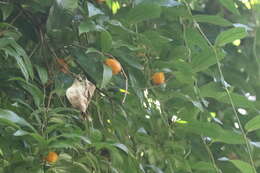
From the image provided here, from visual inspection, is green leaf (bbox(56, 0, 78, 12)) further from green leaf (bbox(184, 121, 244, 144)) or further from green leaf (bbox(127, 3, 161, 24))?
green leaf (bbox(184, 121, 244, 144))

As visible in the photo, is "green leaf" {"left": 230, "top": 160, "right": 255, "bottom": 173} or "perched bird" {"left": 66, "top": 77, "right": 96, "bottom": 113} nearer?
"perched bird" {"left": 66, "top": 77, "right": 96, "bottom": 113}

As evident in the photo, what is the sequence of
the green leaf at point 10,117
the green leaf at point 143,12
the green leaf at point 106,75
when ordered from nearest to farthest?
the green leaf at point 10,117 < the green leaf at point 106,75 < the green leaf at point 143,12

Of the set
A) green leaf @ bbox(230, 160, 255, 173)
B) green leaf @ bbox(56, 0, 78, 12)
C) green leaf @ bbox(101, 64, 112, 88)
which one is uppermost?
green leaf @ bbox(56, 0, 78, 12)

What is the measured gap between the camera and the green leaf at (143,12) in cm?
81

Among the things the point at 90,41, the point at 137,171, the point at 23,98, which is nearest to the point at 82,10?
the point at 90,41

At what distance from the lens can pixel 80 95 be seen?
2.22 feet

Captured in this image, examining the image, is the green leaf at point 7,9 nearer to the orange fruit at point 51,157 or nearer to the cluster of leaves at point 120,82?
the cluster of leaves at point 120,82

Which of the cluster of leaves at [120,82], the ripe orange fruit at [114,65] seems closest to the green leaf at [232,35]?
the cluster of leaves at [120,82]

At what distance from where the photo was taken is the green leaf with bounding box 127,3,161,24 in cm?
81

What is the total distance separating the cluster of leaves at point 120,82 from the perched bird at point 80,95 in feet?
0.09

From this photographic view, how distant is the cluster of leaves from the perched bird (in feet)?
0.09

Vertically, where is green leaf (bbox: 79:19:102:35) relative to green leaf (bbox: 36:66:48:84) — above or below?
above

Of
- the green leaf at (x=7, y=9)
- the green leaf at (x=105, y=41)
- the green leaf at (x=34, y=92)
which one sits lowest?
the green leaf at (x=34, y=92)

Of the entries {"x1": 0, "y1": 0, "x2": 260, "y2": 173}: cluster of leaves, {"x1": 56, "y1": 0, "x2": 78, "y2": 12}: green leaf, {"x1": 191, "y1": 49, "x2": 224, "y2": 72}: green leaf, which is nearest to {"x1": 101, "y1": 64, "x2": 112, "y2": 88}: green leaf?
{"x1": 0, "y1": 0, "x2": 260, "y2": 173}: cluster of leaves
